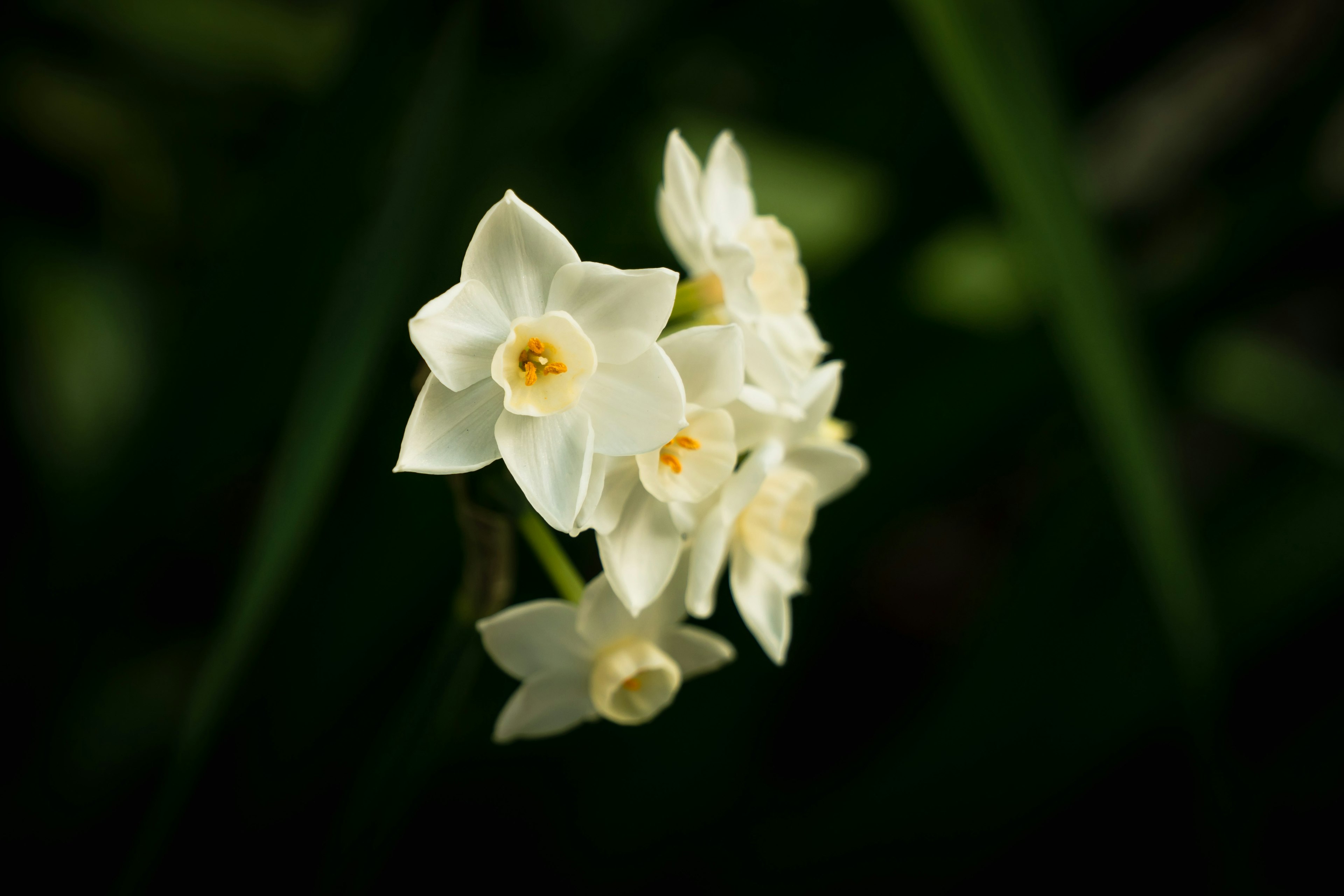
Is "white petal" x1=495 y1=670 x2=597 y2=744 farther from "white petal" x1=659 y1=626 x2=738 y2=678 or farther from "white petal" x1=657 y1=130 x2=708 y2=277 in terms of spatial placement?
"white petal" x1=657 y1=130 x2=708 y2=277

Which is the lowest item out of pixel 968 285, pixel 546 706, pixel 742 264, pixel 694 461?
pixel 546 706

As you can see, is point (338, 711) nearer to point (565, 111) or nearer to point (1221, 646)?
point (565, 111)

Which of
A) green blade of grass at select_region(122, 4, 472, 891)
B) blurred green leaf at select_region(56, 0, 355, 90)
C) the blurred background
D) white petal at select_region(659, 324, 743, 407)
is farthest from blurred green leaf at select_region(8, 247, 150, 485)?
white petal at select_region(659, 324, 743, 407)

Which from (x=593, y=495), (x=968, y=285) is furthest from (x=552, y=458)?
(x=968, y=285)

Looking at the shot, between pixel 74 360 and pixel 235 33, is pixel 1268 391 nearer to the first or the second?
pixel 235 33

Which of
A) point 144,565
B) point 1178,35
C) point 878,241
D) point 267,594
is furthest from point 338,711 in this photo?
point 1178,35

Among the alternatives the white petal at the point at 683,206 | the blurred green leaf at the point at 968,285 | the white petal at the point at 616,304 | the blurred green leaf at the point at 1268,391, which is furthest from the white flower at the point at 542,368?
the blurred green leaf at the point at 1268,391

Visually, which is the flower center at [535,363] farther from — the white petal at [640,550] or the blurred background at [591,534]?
the blurred background at [591,534]
